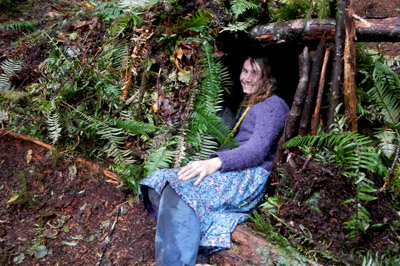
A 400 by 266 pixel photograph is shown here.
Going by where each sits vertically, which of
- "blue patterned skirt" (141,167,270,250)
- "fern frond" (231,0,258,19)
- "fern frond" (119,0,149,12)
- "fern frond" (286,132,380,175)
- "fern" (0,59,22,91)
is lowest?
"blue patterned skirt" (141,167,270,250)

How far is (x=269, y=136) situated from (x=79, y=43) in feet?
9.63

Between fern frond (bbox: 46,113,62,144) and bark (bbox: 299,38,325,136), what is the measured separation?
108 inches

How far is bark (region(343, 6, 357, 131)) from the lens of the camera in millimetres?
2480

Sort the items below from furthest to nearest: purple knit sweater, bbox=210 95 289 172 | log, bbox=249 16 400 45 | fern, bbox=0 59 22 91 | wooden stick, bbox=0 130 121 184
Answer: fern, bbox=0 59 22 91, wooden stick, bbox=0 130 121 184, purple knit sweater, bbox=210 95 289 172, log, bbox=249 16 400 45

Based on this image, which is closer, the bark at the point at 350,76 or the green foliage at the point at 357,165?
the green foliage at the point at 357,165

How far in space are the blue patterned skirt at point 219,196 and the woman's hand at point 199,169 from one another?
0.21ft

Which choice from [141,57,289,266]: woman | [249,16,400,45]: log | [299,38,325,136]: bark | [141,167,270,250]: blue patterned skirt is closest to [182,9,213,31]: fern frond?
[249,16,400,45]: log

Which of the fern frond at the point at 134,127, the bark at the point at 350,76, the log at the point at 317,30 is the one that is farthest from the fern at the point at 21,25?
the bark at the point at 350,76

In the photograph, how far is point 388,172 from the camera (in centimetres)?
229

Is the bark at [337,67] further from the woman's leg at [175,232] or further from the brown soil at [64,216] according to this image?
the brown soil at [64,216]

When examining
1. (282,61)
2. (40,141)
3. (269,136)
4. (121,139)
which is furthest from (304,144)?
(40,141)

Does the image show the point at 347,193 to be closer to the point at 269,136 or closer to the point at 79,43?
the point at 269,136

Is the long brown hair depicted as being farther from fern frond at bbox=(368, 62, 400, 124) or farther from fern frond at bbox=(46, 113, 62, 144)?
fern frond at bbox=(46, 113, 62, 144)

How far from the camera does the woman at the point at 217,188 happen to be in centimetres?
263
